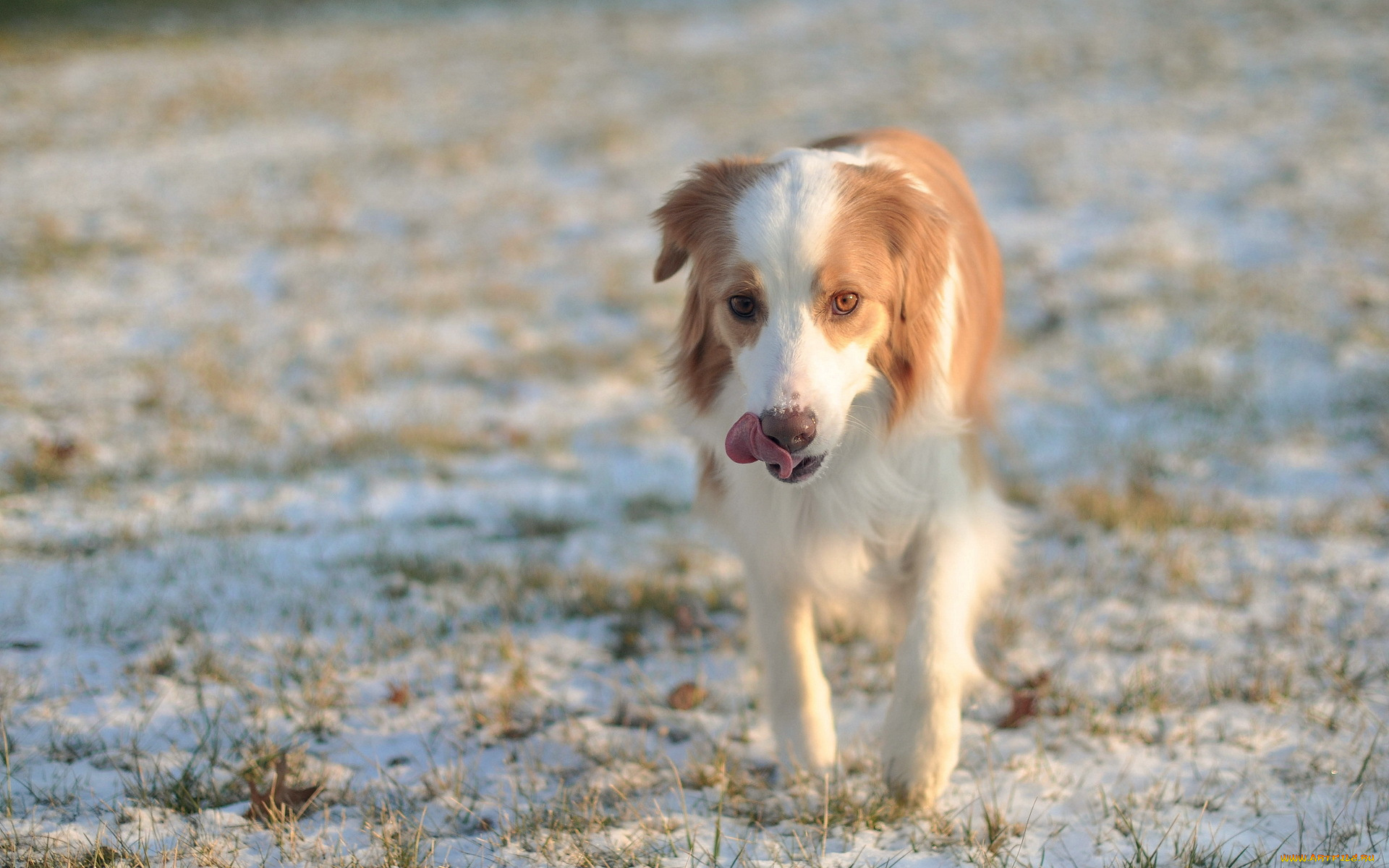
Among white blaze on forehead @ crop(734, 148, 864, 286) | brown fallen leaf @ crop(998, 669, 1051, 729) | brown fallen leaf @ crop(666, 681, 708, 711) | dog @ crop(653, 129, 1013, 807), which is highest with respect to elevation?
white blaze on forehead @ crop(734, 148, 864, 286)

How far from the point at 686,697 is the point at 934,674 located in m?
0.85

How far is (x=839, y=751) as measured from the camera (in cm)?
288

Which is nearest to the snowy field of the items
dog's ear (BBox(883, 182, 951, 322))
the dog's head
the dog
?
the dog

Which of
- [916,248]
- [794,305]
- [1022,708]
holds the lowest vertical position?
[1022,708]

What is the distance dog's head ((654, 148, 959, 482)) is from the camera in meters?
2.38

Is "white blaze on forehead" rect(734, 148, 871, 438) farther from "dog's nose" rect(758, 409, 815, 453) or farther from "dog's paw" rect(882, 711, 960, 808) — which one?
"dog's paw" rect(882, 711, 960, 808)

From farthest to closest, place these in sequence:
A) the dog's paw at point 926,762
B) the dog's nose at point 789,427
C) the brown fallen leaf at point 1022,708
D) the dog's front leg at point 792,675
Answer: the brown fallen leaf at point 1022,708 → the dog's front leg at point 792,675 → the dog's paw at point 926,762 → the dog's nose at point 789,427

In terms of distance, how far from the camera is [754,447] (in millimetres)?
2328

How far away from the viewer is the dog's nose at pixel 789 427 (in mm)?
2285

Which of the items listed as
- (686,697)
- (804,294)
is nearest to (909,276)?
(804,294)

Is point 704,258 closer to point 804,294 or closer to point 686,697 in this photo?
point 804,294

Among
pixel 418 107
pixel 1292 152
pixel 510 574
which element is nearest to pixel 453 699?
pixel 510 574

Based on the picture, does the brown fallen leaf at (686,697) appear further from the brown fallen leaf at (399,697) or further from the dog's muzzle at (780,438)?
the dog's muzzle at (780,438)

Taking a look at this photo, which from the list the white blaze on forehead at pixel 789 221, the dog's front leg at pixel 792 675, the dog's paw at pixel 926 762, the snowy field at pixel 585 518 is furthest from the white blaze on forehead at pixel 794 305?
the snowy field at pixel 585 518
